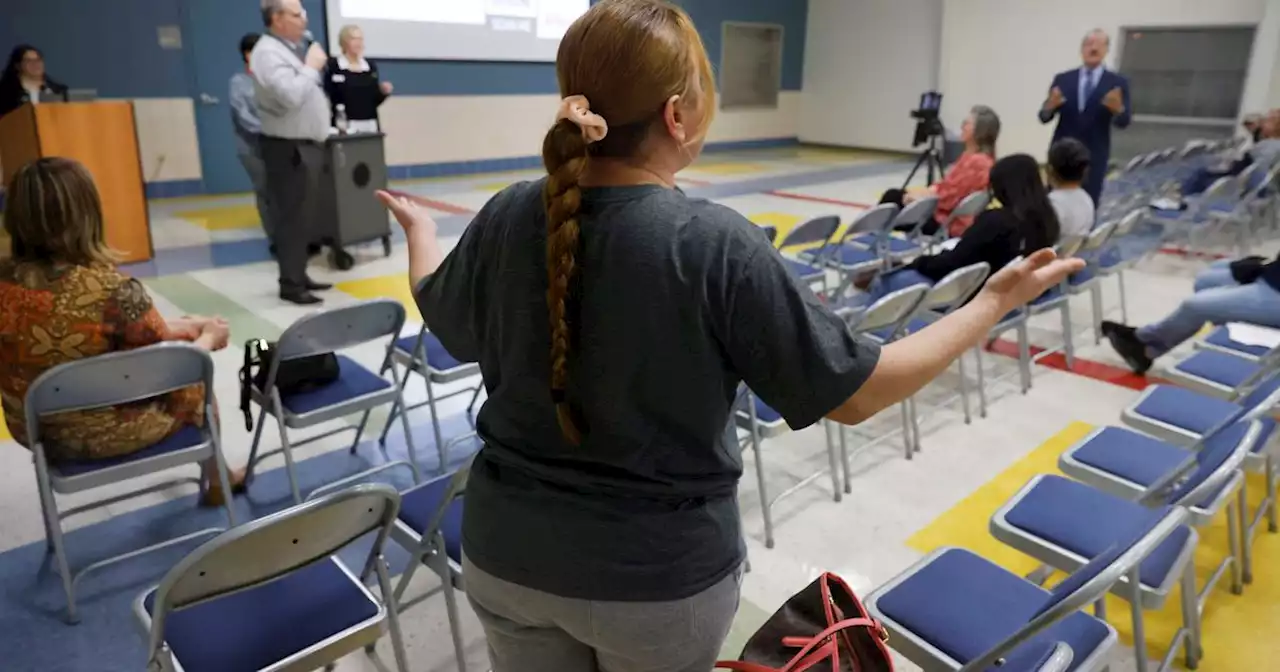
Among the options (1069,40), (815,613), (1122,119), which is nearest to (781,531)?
(815,613)

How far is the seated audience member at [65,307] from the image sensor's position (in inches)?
90.7

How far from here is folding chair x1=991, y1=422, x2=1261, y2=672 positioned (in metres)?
1.90

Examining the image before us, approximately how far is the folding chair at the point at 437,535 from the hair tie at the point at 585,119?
99 cm

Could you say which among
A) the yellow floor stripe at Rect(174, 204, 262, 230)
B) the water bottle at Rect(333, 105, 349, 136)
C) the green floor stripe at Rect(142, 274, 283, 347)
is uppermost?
the water bottle at Rect(333, 105, 349, 136)

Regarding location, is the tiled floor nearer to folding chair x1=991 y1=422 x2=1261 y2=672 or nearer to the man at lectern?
folding chair x1=991 y1=422 x2=1261 y2=672

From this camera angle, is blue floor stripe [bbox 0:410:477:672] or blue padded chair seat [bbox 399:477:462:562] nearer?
blue padded chair seat [bbox 399:477:462:562]

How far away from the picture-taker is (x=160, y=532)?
2809 millimetres

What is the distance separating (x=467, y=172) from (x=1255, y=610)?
31.7ft

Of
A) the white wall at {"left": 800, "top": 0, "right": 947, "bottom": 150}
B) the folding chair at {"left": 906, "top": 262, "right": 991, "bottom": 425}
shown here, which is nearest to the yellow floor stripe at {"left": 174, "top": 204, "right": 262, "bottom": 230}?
the folding chair at {"left": 906, "top": 262, "right": 991, "bottom": 425}

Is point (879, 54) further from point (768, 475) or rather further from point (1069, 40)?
point (768, 475)

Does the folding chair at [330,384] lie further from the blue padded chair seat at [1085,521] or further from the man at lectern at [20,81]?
the man at lectern at [20,81]

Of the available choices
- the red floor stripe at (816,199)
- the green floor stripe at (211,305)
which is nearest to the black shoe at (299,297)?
the green floor stripe at (211,305)

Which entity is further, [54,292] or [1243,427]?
[54,292]

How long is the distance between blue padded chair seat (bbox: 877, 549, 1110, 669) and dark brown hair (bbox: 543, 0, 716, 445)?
1.05 meters
